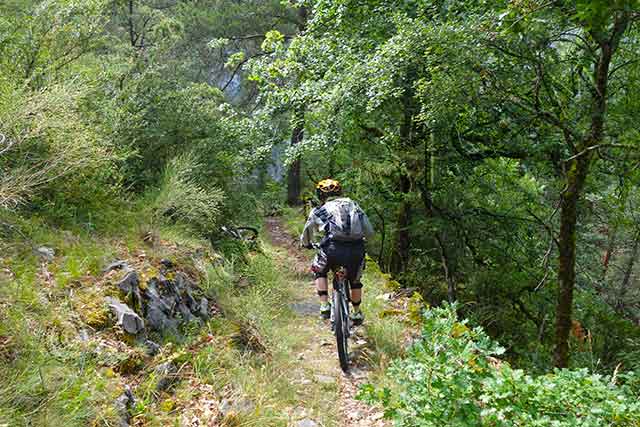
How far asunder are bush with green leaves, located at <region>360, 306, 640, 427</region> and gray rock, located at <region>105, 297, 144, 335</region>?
1.86m

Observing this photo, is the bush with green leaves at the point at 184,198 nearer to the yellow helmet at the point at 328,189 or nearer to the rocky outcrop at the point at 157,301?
the rocky outcrop at the point at 157,301

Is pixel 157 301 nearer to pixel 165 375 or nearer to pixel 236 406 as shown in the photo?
pixel 165 375

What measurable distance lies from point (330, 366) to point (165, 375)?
75.7 inches

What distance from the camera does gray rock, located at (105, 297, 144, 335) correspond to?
3385 mm

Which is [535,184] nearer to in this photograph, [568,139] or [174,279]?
[568,139]

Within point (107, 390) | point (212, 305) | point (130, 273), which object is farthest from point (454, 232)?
point (107, 390)

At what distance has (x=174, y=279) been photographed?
4.38m

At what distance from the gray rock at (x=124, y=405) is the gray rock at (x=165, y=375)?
0.97 ft

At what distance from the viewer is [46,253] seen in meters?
3.75

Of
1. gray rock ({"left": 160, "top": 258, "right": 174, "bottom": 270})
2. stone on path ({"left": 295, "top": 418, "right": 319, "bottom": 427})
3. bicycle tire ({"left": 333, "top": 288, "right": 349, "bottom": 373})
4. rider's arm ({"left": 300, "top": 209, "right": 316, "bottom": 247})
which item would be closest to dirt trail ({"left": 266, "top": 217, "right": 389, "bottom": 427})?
stone on path ({"left": 295, "top": 418, "right": 319, "bottom": 427})

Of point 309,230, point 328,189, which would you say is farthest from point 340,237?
point 328,189

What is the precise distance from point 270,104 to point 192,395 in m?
6.30

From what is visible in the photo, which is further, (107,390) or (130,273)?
(130,273)

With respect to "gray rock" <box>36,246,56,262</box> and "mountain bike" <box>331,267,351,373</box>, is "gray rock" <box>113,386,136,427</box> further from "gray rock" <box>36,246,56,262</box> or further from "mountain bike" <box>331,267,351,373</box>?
"mountain bike" <box>331,267,351,373</box>
